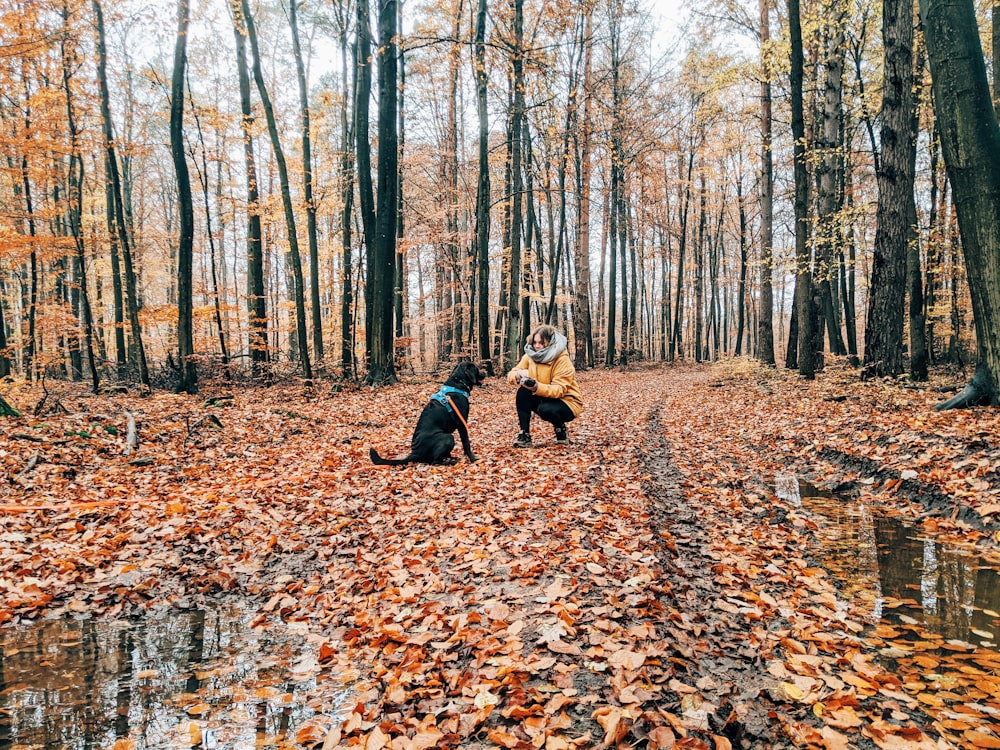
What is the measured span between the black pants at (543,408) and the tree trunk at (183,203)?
967 cm

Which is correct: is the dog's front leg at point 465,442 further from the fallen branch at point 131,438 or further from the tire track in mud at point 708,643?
the fallen branch at point 131,438

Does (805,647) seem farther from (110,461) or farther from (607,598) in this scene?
(110,461)

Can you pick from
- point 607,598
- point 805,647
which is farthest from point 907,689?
point 607,598

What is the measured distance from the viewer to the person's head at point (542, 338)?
7.71m

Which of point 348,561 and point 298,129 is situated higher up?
point 298,129

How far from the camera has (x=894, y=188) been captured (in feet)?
33.5

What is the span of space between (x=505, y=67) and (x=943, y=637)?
51.7 feet

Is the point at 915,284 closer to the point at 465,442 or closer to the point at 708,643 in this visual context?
the point at 465,442

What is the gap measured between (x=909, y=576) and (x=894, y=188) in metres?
9.74

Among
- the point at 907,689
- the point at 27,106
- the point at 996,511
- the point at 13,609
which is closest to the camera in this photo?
the point at 907,689

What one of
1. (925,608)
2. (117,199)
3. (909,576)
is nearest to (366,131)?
(117,199)

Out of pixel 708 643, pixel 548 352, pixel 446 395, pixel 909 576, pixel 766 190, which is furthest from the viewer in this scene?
pixel 766 190

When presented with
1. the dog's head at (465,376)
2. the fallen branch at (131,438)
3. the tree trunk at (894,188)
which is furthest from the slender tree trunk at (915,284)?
the fallen branch at (131,438)

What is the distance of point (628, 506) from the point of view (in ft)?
16.6
